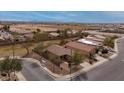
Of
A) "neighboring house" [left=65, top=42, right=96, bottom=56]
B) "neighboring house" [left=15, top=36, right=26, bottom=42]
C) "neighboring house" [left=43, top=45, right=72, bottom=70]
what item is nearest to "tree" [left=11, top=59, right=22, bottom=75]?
"neighboring house" [left=15, top=36, right=26, bottom=42]

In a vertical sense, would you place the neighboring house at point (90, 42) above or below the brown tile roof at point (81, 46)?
above

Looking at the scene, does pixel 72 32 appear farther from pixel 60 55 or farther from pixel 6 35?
pixel 6 35

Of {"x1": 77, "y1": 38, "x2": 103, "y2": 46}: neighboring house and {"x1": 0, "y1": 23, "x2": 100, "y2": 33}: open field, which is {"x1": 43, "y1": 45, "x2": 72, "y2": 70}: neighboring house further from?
{"x1": 0, "y1": 23, "x2": 100, "y2": 33}: open field

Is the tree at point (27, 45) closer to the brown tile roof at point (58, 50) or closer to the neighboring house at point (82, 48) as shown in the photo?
the brown tile roof at point (58, 50)

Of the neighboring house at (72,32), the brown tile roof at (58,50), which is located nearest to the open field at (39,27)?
the neighboring house at (72,32)

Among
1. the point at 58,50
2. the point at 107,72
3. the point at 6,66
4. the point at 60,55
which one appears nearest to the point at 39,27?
the point at 58,50

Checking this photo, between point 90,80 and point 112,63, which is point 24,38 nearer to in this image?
point 90,80

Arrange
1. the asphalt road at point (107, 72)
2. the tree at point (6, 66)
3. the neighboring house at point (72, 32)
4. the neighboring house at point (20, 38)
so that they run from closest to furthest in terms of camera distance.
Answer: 1. the tree at point (6, 66)
2. the asphalt road at point (107, 72)
3. the neighboring house at point (20, 38)
4. the neighboring house at point (72, 32)
